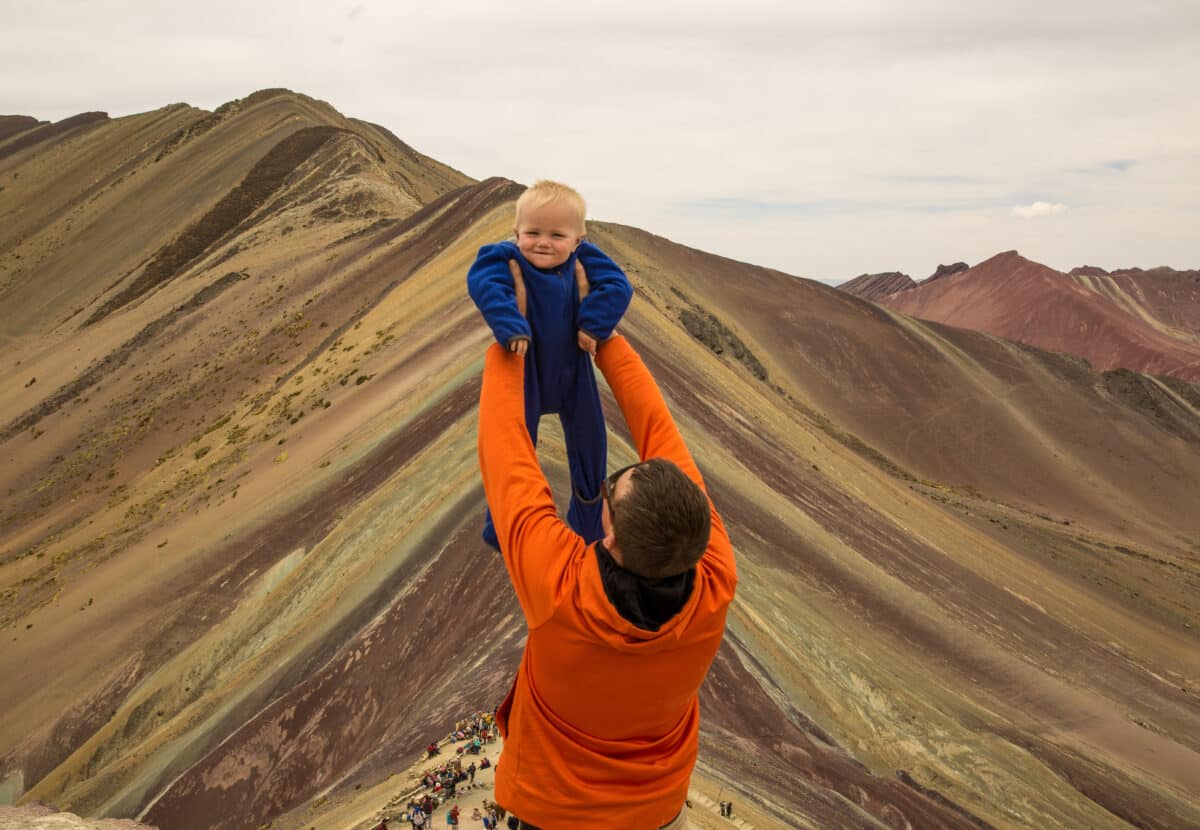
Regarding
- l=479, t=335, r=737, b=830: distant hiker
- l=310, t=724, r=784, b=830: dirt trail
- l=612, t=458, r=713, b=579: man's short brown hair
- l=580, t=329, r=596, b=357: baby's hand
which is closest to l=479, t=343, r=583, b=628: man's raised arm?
l=479, t=335, r=737, b=830: distant hiker

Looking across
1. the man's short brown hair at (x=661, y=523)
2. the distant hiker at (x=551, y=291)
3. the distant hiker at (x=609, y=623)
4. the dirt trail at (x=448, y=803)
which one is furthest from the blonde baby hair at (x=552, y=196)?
the dirt trail at (x=448, y=803)

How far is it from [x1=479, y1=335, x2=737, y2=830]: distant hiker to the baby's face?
522 millimetres

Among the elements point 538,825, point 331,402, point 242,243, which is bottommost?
point 331,402

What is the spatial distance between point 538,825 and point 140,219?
67050 mm

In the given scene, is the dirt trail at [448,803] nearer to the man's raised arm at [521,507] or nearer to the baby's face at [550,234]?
the man's raised arm at [521,507]

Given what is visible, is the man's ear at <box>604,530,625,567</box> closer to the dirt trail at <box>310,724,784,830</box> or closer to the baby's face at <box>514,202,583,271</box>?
the baby's face at <box>514,202,583,271</box>

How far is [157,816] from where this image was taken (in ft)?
35.4

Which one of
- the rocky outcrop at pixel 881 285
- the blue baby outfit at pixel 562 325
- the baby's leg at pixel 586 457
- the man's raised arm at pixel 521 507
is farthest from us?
the rocky outcrop at pixel 881 285

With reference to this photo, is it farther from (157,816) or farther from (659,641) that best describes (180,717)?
(659,641)

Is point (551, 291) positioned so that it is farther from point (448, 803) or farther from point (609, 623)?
point (448, 803)

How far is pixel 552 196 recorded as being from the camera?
3221 mm

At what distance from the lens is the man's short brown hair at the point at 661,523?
2.17 meters

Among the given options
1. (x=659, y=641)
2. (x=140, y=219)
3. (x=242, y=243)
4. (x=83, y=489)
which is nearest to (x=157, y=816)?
(x=659, y=641)

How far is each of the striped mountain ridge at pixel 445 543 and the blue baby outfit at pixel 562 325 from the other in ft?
13.6
